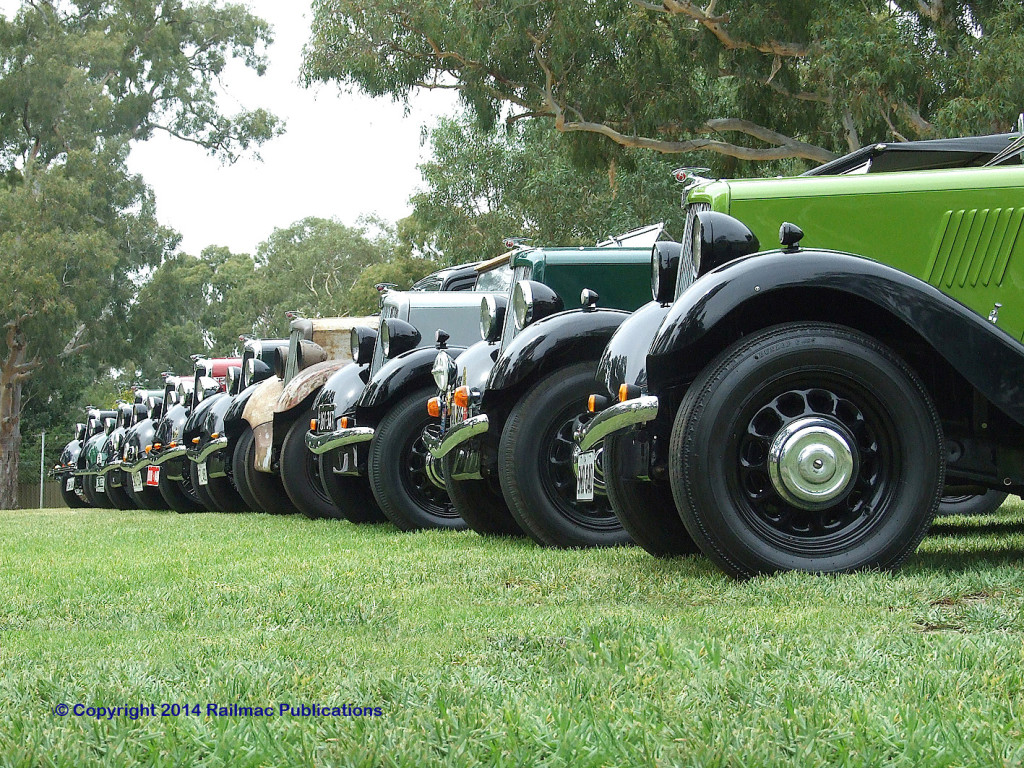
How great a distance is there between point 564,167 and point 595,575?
72.1 feet

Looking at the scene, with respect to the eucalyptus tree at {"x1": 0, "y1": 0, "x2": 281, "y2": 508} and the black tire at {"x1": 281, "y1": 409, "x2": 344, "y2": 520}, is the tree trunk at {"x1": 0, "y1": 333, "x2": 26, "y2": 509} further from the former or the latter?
the black tire at {"x1": 281, "y1": 409, "x2": 344, "y2": 520}

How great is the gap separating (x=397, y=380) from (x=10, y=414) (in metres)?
29.2

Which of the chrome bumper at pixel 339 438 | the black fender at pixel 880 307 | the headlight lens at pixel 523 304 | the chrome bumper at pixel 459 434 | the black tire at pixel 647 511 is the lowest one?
the black tire at pixel 647 511

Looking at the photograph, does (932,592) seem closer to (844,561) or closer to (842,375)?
(844,561)

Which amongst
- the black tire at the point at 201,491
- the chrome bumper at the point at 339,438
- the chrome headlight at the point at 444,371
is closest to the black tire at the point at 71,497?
the black tire at the point at 201,491

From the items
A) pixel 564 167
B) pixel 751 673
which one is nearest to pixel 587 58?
pixel 564 167

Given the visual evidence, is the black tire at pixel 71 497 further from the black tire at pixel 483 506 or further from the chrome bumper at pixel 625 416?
the chrome bumper at pixel 625 416

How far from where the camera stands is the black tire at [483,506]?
7418 mm

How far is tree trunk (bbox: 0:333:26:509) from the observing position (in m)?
34.4

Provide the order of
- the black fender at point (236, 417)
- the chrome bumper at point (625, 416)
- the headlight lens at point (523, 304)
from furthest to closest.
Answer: the black fender at point (236, 417) → the headlight lens at point (523, 304) → the chrome bumper at point (625, 416)

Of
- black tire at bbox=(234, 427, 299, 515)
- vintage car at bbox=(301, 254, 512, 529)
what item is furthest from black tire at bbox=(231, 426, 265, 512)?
vintage car at bbox=(301, 254, 512, 529)

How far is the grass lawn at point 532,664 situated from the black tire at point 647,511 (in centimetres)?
14

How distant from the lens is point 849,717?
2459mm

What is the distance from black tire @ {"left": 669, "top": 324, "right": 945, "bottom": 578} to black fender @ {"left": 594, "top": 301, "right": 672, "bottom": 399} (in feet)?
1.71
